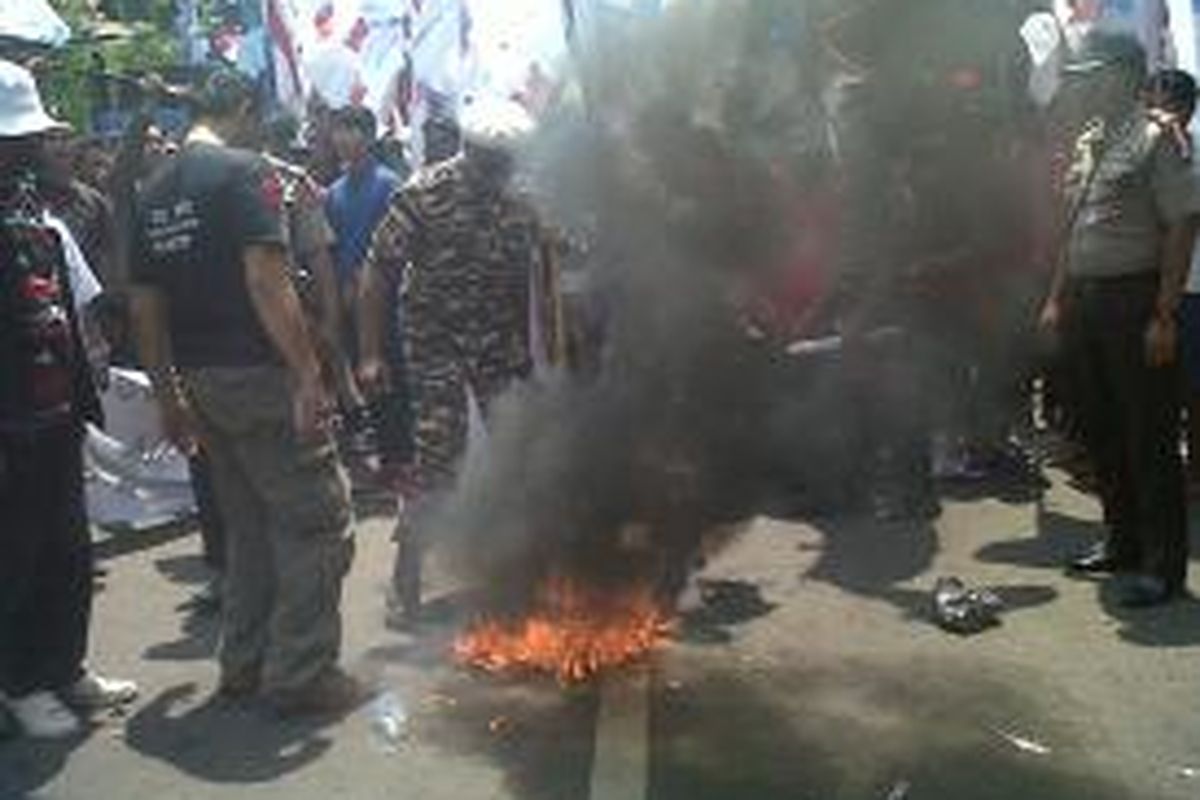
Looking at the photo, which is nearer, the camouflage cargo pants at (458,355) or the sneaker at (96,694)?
the sneaker at (96,694)

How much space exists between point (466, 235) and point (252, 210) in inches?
50.0

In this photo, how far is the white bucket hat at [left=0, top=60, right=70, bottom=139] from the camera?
632cm

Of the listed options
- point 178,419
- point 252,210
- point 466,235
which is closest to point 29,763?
point 178,419

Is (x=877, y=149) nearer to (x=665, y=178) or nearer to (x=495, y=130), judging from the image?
(x=665, y=178)

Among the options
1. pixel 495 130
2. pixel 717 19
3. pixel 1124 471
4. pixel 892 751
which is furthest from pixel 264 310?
pixel 1124 471

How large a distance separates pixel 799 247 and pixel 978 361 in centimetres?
186

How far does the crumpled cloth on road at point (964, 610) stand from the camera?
7.16m

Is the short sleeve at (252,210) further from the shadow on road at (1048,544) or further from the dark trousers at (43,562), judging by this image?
the shadow on road at (1048,544)

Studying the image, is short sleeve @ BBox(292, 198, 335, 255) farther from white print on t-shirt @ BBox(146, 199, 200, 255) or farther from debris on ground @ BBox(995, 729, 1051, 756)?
debris on ground @ BBox(995, 729, 1051, 756)

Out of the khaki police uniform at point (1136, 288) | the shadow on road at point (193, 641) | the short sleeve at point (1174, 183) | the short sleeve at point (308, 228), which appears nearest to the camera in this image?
the short sleeve at point (1174, 183)

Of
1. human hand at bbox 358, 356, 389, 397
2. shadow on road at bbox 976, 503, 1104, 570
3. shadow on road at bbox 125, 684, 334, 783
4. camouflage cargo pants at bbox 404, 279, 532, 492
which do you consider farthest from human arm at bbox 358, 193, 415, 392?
shadow on road at bbox 976, 503, 1104, 570

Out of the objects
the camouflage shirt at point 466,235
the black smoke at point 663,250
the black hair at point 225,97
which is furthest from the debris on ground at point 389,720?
the black hair at point 225,97

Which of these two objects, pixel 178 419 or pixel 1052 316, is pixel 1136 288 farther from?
pixel 178 419

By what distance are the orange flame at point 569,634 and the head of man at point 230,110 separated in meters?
1.94
